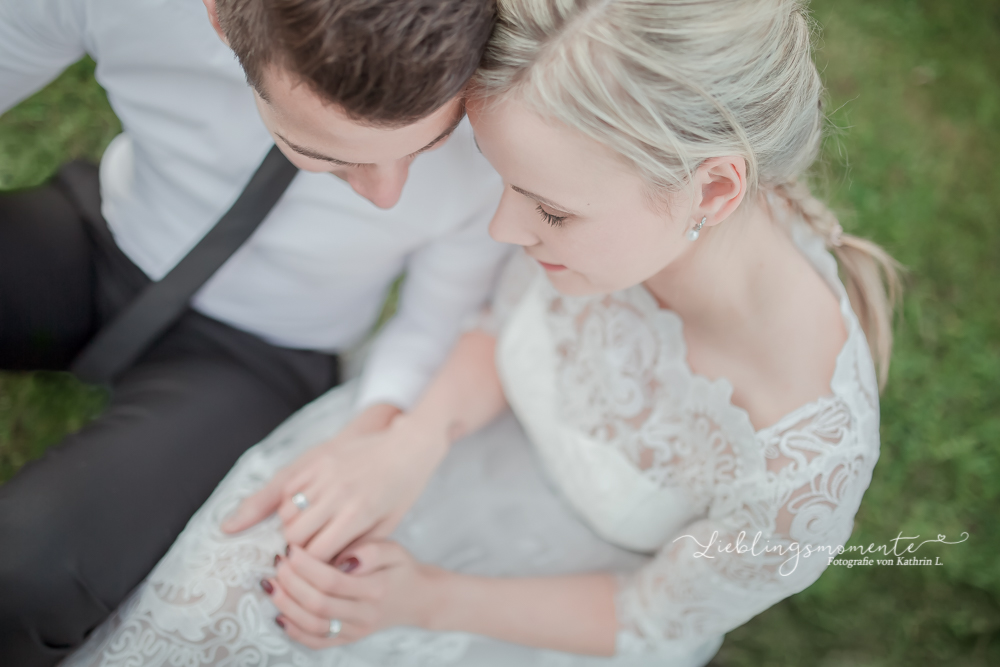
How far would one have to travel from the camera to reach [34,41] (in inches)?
54.4

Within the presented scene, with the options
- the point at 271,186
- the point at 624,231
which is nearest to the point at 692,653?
the point at 624,231

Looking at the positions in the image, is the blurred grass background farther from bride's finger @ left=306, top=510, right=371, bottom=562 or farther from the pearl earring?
bride's finger @ left=306, top=510, right=371, bottom=562

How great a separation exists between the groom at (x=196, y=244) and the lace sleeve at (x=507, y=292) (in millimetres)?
39

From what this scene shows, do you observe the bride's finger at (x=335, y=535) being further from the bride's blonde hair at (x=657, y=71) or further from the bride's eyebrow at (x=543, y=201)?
the bride's blonde hair at (x=657, y=71)

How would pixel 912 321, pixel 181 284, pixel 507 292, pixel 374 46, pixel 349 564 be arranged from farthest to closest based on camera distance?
pixel 912 321 → pixel 507 292 → pixel 181 284 → pixel 349 564 → pixel 374 46

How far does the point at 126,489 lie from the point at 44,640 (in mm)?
290

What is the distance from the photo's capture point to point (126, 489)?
1.38 m

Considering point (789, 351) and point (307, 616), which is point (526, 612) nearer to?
point (307, 616)

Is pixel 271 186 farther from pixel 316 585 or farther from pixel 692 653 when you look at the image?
pixel 692 653

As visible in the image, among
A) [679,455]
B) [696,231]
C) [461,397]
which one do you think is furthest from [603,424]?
[696,231]

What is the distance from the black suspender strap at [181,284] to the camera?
4.61 feet

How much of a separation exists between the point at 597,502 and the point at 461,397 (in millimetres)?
381

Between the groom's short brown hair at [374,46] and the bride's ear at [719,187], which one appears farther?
the bride's ear at [719,187]

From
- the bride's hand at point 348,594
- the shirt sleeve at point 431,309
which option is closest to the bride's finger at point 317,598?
the bride's hand at point 348,594
